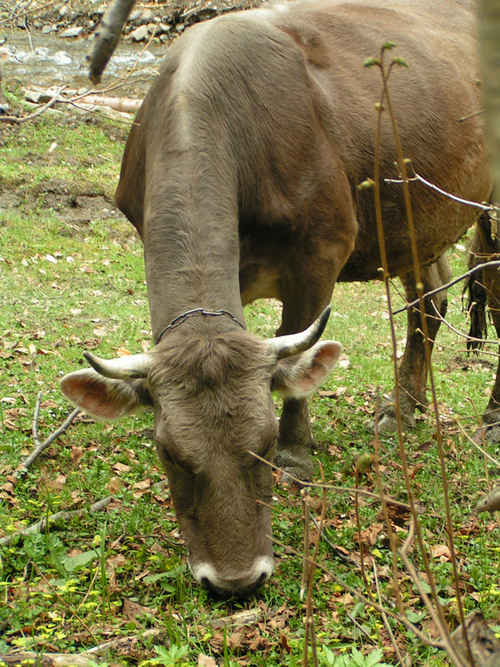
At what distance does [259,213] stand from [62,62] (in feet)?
54.2

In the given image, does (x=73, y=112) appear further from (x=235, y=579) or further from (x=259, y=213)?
(x=235, y=579)

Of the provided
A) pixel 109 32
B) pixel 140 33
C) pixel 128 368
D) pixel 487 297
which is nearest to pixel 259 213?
pixel 128 368

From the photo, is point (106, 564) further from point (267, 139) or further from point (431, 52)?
point (431, 52)

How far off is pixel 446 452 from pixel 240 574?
2581 mm

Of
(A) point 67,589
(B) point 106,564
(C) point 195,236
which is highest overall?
(C) point 195,236

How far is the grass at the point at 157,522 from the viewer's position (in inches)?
122

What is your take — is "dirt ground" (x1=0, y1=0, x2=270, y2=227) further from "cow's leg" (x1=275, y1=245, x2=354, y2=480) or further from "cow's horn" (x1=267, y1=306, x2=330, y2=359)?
"cow's horn" (x1=267, y1=306, x2=330, y2=359)

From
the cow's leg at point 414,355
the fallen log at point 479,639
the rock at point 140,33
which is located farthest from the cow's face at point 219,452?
the rock at point 140,33

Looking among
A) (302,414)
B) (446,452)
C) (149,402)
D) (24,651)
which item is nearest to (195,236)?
(149,402)

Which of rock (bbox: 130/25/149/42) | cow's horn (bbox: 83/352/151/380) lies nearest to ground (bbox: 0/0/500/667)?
cow's horn (bbox: 83/352/151/380)

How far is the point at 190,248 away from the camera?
3895 millimetres

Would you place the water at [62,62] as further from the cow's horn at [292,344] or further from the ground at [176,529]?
the cow's horn at [292,344]

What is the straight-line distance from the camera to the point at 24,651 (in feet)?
9.15

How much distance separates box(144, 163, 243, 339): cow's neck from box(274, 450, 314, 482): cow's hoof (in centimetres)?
148
